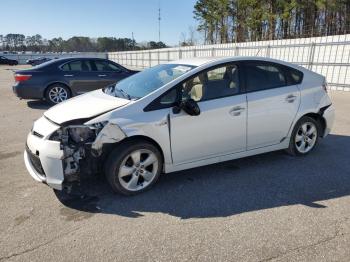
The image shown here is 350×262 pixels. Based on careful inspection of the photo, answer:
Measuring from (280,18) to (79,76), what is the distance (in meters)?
22.5

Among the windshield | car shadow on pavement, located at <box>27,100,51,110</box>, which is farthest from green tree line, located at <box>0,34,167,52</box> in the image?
the windshield

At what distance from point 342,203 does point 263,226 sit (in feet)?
3.57

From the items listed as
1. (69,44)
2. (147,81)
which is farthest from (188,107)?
(69,44)

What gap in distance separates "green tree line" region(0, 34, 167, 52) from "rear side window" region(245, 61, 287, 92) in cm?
6005

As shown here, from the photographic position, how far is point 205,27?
40281 millimetres

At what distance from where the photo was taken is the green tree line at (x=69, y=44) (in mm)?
78744

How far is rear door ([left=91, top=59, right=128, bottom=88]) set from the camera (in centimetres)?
1010

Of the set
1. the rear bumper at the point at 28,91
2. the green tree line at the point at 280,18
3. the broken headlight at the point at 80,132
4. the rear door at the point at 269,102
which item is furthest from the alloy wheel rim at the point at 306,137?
the green tree line at the point at 280,18

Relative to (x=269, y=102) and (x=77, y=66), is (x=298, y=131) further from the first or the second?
(x=77, y=66)

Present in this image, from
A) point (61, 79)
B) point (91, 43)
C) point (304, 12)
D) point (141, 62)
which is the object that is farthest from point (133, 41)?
point (61, 79)

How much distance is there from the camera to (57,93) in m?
9.88

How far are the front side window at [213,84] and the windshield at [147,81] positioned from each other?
0.23 metres

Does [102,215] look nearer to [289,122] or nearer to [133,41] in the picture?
[289,122]

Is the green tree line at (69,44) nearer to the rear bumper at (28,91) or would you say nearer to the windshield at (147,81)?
the rear bumper at (28,91)
